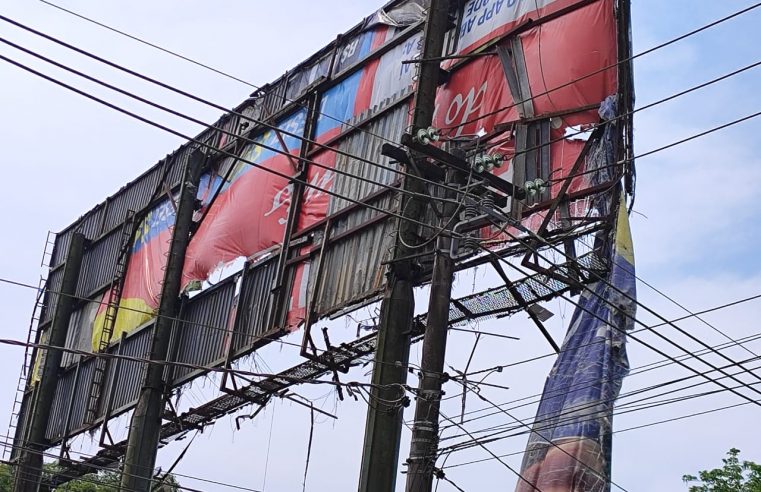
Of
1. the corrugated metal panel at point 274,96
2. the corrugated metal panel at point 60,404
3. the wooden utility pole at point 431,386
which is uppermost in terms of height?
the corrugated metal panel at point 274,96

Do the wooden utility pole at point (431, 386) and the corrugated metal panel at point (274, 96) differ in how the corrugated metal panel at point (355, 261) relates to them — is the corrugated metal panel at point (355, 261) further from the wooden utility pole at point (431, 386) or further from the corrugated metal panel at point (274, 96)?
the wooden utility pole at point (431, 386)

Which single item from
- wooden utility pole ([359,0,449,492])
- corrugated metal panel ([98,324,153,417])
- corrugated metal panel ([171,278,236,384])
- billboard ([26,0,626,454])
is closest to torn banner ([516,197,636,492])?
billboard ([26,0,626,454])

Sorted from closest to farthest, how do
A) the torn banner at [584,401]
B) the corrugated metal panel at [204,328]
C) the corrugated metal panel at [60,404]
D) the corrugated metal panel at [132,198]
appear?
the torn banner at [584,401] → the corrugated metal panel at [204,328] → the corrugated metal panel at [132,198] → the corrugated metal panel at [60,404]

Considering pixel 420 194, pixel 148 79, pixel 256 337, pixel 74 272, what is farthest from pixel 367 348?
pixel 74 272

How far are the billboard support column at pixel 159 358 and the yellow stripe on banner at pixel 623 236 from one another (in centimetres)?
964

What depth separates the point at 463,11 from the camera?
17641 mm

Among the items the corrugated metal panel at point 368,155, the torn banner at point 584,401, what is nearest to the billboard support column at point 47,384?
the corrugated metal panel at point 368,155

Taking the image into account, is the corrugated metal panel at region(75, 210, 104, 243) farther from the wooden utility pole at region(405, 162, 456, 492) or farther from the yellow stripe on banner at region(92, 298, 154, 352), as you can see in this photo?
the wooden utility pole at region(405, 162, 456, 492)

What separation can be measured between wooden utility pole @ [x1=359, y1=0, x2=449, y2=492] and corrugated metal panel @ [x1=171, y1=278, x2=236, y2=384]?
9.01 meters

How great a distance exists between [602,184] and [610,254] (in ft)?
3.54

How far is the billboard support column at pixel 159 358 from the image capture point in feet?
65.3

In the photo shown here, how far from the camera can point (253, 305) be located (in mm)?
20141

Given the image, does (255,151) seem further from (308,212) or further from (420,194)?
(420,194)

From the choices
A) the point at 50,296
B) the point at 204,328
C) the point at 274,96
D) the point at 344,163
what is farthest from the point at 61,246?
the point at 344,163
